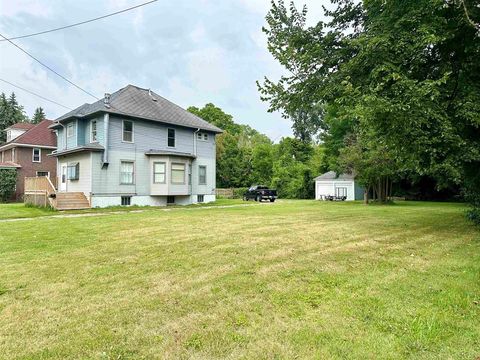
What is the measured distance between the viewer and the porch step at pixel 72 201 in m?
17.5

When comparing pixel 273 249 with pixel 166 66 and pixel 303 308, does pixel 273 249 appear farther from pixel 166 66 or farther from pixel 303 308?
pixel 166 66

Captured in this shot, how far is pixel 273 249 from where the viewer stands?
6.78 meters

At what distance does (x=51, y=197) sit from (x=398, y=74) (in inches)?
690

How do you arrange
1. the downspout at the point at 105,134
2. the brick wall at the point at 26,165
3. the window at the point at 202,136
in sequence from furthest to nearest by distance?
the brick wall at the point at 26,165 → the window at the point at 202,136 → the downspout at the point at 105,134

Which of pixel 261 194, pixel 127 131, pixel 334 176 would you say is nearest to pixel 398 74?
pixel 127 131

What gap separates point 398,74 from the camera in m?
7.26

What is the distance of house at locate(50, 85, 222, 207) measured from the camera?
19.1 meters

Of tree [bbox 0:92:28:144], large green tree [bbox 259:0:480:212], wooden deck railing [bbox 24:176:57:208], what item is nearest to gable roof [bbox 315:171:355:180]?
large green tree [bbox 259:0:480:212]

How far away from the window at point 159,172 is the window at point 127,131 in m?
2.28

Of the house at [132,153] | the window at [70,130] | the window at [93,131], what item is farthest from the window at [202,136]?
the window at [70,130]

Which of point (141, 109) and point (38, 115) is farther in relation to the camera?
point (38, 115)

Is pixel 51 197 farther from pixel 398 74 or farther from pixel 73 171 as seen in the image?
pixel 398 74

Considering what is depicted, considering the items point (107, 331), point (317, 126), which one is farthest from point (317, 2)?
point (317, 126)

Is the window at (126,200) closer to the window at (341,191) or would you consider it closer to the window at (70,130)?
the window at (70,130)
